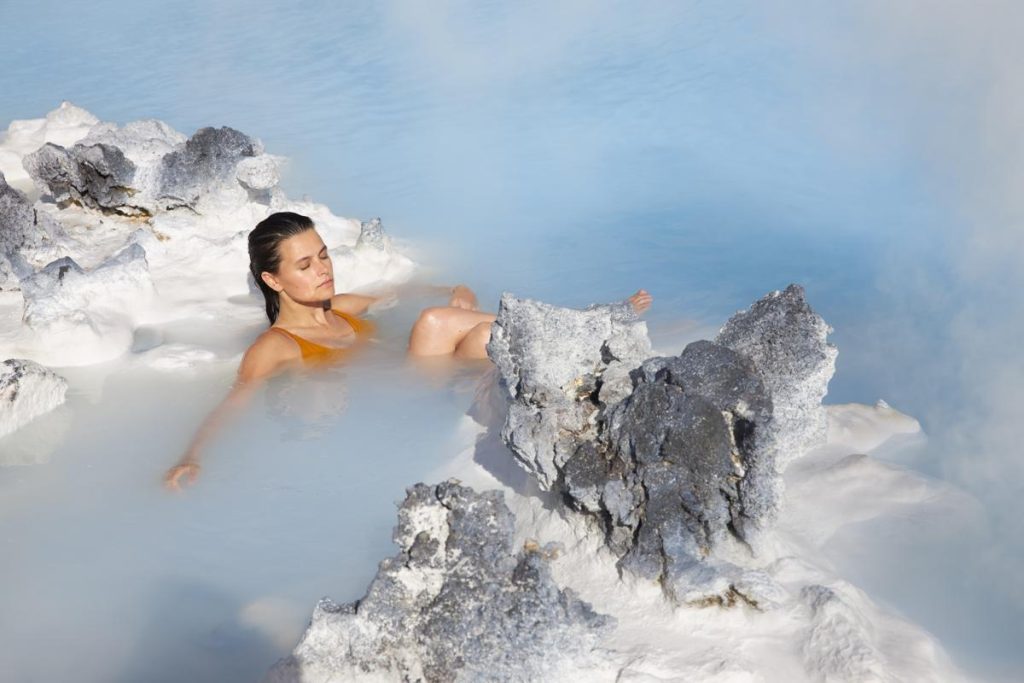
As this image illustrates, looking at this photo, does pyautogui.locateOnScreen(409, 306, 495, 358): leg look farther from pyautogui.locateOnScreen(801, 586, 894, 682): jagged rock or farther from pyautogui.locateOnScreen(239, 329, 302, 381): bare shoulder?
pyautogui.locateOnScreen(801, 586, 894, 682): jagged rock

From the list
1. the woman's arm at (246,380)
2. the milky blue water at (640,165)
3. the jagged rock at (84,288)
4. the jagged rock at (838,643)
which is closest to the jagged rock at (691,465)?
the jagged rock at (838,643)

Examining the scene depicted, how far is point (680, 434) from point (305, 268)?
6.63ft

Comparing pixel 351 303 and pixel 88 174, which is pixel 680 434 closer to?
pixel 351 303

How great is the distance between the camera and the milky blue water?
10.4ft

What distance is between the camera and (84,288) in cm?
425

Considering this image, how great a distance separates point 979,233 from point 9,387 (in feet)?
17.1

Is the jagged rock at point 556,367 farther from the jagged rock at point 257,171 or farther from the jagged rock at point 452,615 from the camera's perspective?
the jagged rock at point 257,171

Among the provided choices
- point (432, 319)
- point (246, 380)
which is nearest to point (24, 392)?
point (246, 380)

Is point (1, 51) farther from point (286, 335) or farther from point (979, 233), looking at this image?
point (979, 233)

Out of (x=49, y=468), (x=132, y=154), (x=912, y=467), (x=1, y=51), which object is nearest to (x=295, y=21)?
(x=1, y=51)

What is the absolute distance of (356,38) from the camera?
9.62 meters

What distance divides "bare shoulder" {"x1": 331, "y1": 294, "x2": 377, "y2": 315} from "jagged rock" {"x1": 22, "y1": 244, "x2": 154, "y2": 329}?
36.4 inches

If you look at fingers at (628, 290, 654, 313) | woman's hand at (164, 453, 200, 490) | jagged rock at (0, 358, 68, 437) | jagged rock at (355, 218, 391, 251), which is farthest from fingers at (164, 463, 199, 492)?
jagged rock at (355, 218, 391, 251)

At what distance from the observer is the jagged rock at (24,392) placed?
138 inches
